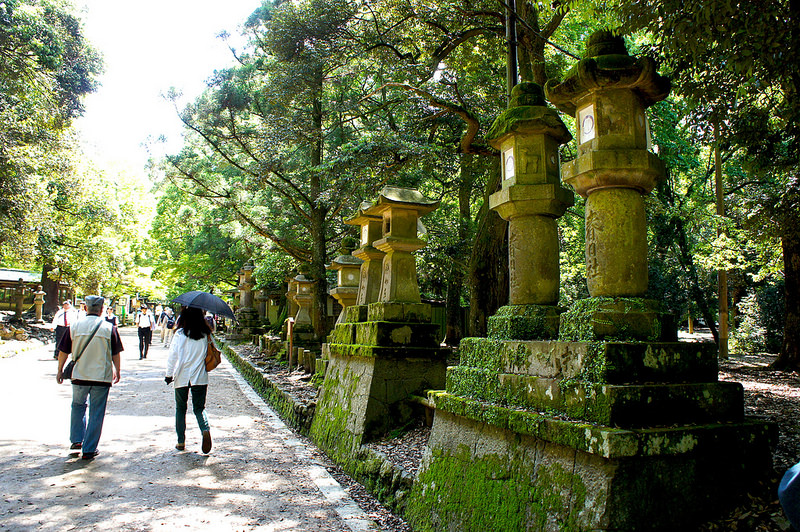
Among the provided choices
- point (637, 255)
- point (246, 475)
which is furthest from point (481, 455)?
point (246, 475)

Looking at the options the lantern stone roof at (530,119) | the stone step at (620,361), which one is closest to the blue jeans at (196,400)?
the stone step at (620,361)

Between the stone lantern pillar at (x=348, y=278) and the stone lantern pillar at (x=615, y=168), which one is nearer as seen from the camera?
the stone lantern pillar at (x=615, y=168)

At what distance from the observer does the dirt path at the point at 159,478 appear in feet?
14.4

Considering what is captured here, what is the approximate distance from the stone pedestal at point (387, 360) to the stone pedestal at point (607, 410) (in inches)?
87.8

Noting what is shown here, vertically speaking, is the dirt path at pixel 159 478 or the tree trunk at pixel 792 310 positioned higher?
the tree trunk at pixel 792 310

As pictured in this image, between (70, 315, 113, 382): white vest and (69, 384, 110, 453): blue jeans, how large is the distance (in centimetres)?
15

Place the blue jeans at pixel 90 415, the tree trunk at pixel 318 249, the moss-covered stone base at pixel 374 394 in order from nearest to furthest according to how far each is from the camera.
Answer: the blue jeans at pixel 90 415 → the moss-covered stone base at pixel 374 394 → the tree trunk at pixel 318 249

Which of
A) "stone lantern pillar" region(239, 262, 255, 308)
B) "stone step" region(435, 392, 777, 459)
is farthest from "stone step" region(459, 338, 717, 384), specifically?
"stone lantern pillar" region(239, 262, 255, 308)

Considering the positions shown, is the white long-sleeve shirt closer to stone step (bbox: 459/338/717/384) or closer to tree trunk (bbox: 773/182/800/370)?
stone step (bbox: 459/338/717/384)

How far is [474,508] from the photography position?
363 centimetres

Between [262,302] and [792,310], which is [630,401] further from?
[262,302]

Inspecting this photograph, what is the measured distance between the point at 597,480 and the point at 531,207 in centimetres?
214

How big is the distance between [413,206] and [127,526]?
4.74 meters

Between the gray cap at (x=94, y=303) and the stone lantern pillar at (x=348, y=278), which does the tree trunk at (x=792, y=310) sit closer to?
the stone lantern pillar at (x=348, y=278)
